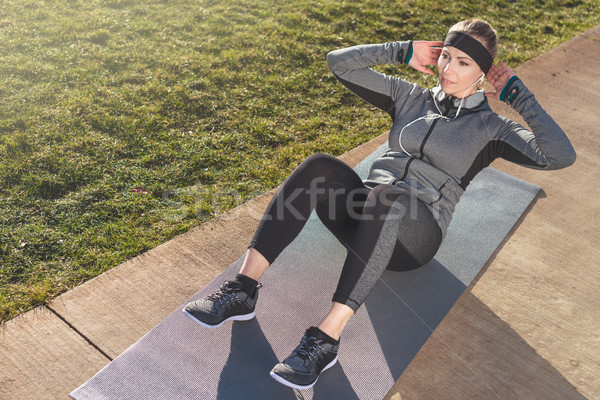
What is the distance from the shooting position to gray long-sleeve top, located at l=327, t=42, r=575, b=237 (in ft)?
8.32

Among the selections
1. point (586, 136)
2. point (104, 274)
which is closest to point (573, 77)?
point (586, 136)

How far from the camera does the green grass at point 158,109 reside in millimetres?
3246

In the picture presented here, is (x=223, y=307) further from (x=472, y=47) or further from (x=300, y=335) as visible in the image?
(x=472, y=47)

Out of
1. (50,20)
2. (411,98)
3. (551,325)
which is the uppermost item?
(411,98)

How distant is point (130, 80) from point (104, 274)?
2.58 m

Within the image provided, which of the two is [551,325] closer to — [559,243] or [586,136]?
[559,243]

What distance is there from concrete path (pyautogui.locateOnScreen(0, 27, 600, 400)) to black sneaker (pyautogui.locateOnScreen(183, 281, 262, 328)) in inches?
16.2

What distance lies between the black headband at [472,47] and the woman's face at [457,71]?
0.06 feet

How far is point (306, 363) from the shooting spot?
7.13 feet

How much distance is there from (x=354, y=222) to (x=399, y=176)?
0.36m

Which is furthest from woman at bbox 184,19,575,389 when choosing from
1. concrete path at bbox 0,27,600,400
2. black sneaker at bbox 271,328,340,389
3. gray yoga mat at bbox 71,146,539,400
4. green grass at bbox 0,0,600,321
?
green grass at bbox 0,0,600,321

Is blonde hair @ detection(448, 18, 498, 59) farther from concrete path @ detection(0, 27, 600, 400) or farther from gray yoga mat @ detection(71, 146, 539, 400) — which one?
concrete path @ detection(0, 27, 600, 400)

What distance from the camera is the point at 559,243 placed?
3309mm

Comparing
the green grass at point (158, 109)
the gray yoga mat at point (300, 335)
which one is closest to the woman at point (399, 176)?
the gray yoga mat at point (300, 335)
